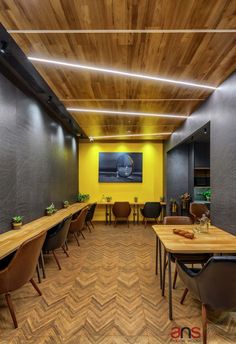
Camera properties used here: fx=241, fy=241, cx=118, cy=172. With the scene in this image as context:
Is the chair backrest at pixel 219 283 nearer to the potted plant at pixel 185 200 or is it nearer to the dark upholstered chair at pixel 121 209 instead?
the potted plant at pixel 185 200

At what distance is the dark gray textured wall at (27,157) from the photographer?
3.49 meters

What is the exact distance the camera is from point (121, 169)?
8.89m

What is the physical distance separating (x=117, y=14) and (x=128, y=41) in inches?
16.7

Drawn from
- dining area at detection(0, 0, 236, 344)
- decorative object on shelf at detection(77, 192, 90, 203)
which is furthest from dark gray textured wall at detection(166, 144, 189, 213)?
decorative object on shelf at detection(77, 192, 90, 203)

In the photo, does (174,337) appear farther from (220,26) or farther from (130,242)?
(130,242)

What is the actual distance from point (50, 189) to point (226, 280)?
4.34 metres

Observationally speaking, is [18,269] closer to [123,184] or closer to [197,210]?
[197,210]

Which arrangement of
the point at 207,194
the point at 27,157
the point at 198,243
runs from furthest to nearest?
the point at 207,194 < the point at 27,157 < the point at 198,243

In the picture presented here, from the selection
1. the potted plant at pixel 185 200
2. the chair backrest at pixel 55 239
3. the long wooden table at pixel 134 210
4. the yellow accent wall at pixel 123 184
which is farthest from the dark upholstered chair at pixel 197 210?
the chair backrest at pixel 55 239

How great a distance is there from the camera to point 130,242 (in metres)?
5.93

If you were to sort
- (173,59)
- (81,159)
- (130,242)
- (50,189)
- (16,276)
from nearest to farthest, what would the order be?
(16,276), (173,59), (50,189), (130,242), (81,159)

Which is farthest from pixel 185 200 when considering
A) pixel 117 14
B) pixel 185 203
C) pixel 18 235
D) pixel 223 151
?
pixel 117 14

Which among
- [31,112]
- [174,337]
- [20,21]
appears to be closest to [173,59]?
[20,21]

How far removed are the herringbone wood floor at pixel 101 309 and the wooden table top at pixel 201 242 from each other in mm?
759
